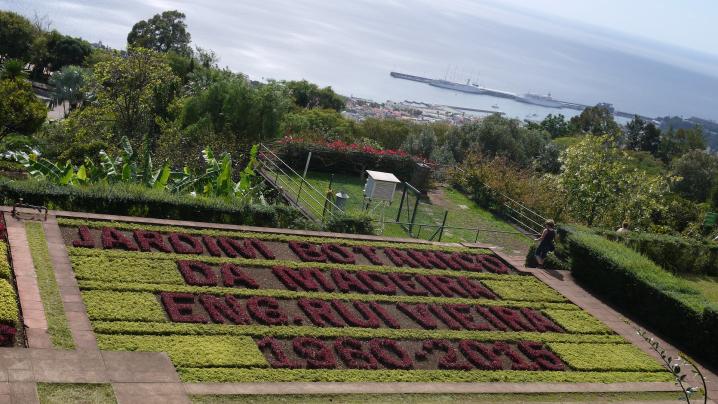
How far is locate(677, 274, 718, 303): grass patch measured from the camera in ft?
66.6

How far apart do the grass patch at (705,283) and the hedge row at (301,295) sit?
17.5ft

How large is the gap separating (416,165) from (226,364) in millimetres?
19776

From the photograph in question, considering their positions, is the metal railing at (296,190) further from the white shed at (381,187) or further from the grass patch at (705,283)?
the grass patch at (705,283)

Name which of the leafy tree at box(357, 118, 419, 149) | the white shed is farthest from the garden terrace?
the leafy tree at box(357, 118, 419, 149)

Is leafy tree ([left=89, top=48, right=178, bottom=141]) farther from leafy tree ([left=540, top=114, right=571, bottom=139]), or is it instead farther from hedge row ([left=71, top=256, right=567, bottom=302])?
leafy tree ([left=540, top=114, right=571, bottom=139])

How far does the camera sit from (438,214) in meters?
26.6

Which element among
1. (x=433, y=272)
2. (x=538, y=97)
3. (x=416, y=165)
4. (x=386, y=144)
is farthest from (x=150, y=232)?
(x=538, y=97)

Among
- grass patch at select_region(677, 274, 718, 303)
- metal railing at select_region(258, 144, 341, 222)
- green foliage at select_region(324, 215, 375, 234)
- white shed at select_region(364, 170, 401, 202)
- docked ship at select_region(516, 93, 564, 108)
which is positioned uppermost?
docked ship at select_region(516, 93, 564, 108)

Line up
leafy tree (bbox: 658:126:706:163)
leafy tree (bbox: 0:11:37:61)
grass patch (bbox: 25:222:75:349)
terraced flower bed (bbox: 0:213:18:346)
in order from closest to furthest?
terraced flower bed (bbox: 0:213:18:346), grass patch (bbox: 25:222:75:349), leafy tree (bbox: 0:11:37:61), leafy tree (bbox: 658:126:706:163)

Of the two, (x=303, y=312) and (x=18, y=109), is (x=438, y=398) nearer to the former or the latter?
(x=303, y=312)

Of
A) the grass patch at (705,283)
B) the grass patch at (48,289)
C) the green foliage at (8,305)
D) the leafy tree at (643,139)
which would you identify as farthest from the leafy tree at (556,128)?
the green foliage at (8,305)

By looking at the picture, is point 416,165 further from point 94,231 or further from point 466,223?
point 94,231

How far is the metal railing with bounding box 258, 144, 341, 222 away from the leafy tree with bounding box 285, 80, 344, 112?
1432 inches

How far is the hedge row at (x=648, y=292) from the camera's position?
1582cm
